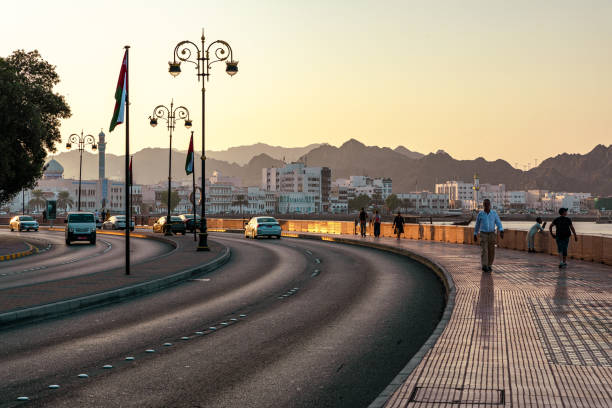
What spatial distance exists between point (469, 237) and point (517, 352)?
88.8 ft

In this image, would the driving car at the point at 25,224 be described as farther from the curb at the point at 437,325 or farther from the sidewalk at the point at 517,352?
the sidewalk at the point at 517,352

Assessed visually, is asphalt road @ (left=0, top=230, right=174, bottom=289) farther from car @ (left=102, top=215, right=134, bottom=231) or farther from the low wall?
car @ (left=102, top=215, right=134, bottom=231)

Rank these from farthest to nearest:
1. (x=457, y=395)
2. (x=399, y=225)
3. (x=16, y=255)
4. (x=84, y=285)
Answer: (x=399, y=225) < (x=16, y=255) < (x=84, y=285) < (x=457, y=395)

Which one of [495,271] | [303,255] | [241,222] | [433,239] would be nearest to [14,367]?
[495,271]

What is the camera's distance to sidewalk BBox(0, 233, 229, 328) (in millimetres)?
12414

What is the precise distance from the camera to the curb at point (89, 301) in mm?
11750

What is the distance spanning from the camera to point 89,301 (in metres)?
13.8

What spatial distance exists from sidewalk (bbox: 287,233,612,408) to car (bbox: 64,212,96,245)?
3009 centimetres

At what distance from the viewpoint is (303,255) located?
29.4 m

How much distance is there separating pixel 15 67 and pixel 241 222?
3724 centimetres

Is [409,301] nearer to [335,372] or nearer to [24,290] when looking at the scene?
[335,372]

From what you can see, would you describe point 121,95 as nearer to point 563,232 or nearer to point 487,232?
point 487,232

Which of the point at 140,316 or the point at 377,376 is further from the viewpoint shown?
the point at 140,316

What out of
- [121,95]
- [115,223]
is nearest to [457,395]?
[121,95]
